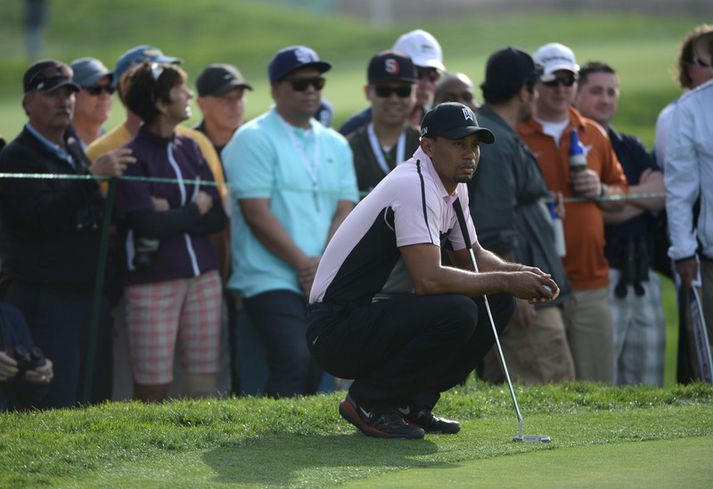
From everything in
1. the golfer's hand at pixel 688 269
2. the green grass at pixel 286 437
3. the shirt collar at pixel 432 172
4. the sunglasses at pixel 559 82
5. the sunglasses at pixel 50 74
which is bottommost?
the green grass at pixel 286 437

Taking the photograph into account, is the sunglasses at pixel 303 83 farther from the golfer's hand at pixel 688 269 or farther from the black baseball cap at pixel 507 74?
the golfer's hand at pixel 688 269

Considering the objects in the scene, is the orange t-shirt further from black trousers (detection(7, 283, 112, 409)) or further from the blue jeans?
black trousers (detection(7, 283, 112, 409))

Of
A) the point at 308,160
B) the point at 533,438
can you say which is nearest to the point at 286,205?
the point at 308,160

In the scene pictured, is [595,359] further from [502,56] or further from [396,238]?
[396,238]

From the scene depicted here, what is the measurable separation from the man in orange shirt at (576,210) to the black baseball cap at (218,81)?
2.37 metres

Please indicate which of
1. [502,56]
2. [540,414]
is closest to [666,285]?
[502,56]

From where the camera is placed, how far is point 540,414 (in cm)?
830

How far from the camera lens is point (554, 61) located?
35.9 ft

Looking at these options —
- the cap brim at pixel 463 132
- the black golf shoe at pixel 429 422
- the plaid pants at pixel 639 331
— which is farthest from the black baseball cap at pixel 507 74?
the black golf shoe at pixel 429 422

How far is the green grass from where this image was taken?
21.5 feet

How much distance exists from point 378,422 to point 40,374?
239cm

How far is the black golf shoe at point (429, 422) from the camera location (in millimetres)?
7750

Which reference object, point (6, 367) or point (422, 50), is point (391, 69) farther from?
point (6, 367)

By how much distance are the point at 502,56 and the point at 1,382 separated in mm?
4165
